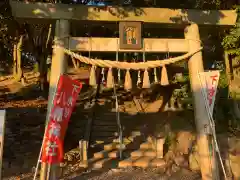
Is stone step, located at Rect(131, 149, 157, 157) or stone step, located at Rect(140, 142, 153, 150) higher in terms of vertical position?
stone step, located at Rect(140, 142, 153, 150)

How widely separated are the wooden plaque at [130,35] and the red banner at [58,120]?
1.39m

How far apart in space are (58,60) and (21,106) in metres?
9.12

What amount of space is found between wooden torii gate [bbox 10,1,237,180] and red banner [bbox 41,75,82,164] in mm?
392

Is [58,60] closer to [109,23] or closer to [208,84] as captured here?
[109,23]

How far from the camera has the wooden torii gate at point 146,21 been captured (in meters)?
6.34

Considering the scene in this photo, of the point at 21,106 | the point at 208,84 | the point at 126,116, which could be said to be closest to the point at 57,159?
the point at 208,84

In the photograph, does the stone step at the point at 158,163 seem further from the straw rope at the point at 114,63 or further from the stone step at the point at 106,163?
the straw rope at the point at 114,63

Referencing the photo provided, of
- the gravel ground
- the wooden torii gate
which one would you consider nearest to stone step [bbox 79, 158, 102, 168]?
the gravel ground

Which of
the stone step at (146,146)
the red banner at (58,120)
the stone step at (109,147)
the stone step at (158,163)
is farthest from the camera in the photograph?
the stone step at (146,146)

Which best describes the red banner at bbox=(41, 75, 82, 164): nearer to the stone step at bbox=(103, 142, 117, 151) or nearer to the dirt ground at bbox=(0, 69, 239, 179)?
the dirt ground at bbox=(0, 69, 239, 179)

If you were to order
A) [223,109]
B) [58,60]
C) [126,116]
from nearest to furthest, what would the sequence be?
[58,60], [223,109], [126,116]

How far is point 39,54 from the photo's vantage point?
48.0 feet

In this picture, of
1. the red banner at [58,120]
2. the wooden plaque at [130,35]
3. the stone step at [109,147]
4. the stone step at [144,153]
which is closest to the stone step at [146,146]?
the stone step at [144,153]

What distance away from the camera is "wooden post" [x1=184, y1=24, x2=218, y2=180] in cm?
641
